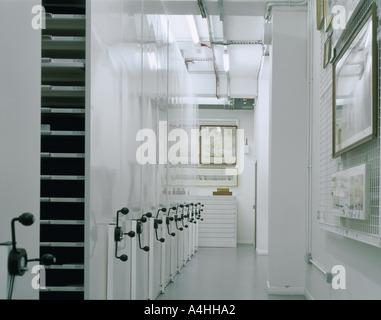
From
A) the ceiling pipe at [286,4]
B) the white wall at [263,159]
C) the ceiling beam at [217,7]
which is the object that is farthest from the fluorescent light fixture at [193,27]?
the white wall at [263,159]

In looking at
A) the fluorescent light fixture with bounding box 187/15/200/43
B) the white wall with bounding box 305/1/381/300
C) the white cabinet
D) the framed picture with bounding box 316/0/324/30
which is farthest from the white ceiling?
the white cabinet

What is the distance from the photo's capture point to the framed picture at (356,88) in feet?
8.42

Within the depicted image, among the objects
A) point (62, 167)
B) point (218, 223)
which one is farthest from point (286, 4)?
point (218, 223)

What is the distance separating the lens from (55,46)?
10.0ft

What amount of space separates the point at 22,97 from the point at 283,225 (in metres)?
4.19

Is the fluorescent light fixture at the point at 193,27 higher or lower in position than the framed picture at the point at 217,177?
higher

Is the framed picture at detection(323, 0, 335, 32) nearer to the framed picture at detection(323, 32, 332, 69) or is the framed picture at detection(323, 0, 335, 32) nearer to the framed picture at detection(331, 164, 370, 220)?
the framed picture at detection(323, 32, 332, 69)

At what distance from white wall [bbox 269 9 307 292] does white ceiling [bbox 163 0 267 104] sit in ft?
1.77

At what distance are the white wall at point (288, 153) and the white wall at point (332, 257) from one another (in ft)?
1.13

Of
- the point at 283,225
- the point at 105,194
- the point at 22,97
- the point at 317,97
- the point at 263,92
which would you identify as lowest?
the point at 283,225

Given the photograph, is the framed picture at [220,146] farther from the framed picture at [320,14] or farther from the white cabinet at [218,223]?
the framed picture at [320,14]

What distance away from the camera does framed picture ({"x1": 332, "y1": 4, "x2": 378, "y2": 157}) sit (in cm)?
257
